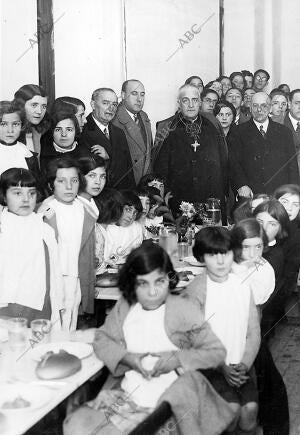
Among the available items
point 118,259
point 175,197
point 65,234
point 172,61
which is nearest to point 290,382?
point 118,259

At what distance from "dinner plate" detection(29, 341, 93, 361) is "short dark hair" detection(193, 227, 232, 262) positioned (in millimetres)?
681

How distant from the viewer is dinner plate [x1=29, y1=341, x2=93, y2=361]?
2.46 meters

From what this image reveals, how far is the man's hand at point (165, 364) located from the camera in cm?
240

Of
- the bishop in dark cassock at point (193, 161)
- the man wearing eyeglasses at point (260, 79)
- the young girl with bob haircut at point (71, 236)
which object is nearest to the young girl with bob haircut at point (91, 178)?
the young girl with bob haircut at point (71, 236)

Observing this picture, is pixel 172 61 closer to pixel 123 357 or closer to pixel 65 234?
pixel 65 234

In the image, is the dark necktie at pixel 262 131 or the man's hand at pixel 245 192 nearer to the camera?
the man's hand at pixel 245 192

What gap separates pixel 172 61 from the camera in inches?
329

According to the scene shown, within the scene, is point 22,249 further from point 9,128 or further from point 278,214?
point 278,214

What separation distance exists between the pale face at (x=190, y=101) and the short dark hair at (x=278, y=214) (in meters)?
2.30

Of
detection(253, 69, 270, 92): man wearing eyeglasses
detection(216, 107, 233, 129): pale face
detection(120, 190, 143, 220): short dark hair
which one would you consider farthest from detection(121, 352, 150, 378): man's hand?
detection(253, 69, 270, 92): man wearing eyeglasses

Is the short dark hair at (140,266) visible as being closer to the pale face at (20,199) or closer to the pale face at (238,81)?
the pale face at (20,199)

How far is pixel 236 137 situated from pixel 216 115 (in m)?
0.57

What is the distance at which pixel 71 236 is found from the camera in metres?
3.71

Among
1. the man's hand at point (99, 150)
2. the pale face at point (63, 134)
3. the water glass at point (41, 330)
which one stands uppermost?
the pale face at point (63, 134)
